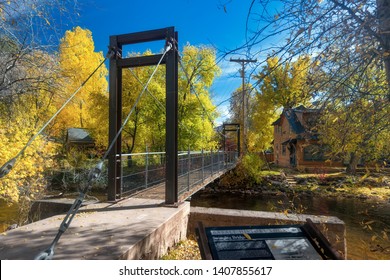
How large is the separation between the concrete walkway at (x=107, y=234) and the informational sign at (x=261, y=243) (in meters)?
1.18

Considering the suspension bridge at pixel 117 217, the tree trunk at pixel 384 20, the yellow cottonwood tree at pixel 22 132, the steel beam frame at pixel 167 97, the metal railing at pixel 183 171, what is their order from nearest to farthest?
the tree trunk at pixel 384 20 → the suspension bridge at pixel 117 217 → the yellow cottonwood tree at pixel 22 132 → the steel beam frame at pixel 167 97 → the metal railing at pixel 183 171

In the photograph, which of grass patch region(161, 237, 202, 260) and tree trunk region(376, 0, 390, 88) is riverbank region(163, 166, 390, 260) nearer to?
grass patch region(161, 237, 202, 260)

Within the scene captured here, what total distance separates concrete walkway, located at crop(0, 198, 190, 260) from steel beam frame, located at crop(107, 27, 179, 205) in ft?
1.58

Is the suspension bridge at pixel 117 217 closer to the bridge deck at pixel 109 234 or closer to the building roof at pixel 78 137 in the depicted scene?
the bridge deck at pixel 109 234

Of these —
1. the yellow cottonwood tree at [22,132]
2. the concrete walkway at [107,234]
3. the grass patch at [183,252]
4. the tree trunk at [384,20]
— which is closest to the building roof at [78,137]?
the yellow cottonwood tree at [22,132]

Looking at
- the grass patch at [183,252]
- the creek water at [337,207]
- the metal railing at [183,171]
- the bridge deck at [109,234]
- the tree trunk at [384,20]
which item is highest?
the tree trunk at [384,20]

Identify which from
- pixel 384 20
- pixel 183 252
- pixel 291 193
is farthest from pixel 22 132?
pixel 291 193

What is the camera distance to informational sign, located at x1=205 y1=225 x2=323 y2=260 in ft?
5.63

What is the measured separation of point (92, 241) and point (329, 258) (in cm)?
237

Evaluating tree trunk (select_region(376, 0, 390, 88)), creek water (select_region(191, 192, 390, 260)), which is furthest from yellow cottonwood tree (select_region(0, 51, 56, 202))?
creek water (select_region(191, 192, 390, 260))

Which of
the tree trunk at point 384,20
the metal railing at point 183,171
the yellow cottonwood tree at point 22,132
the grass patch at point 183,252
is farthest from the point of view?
the metal railing at point 183,171

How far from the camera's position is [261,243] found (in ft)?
5.91

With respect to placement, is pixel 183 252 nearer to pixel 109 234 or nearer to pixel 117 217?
pixel 117 217

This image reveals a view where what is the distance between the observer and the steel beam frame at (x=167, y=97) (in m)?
4.79
